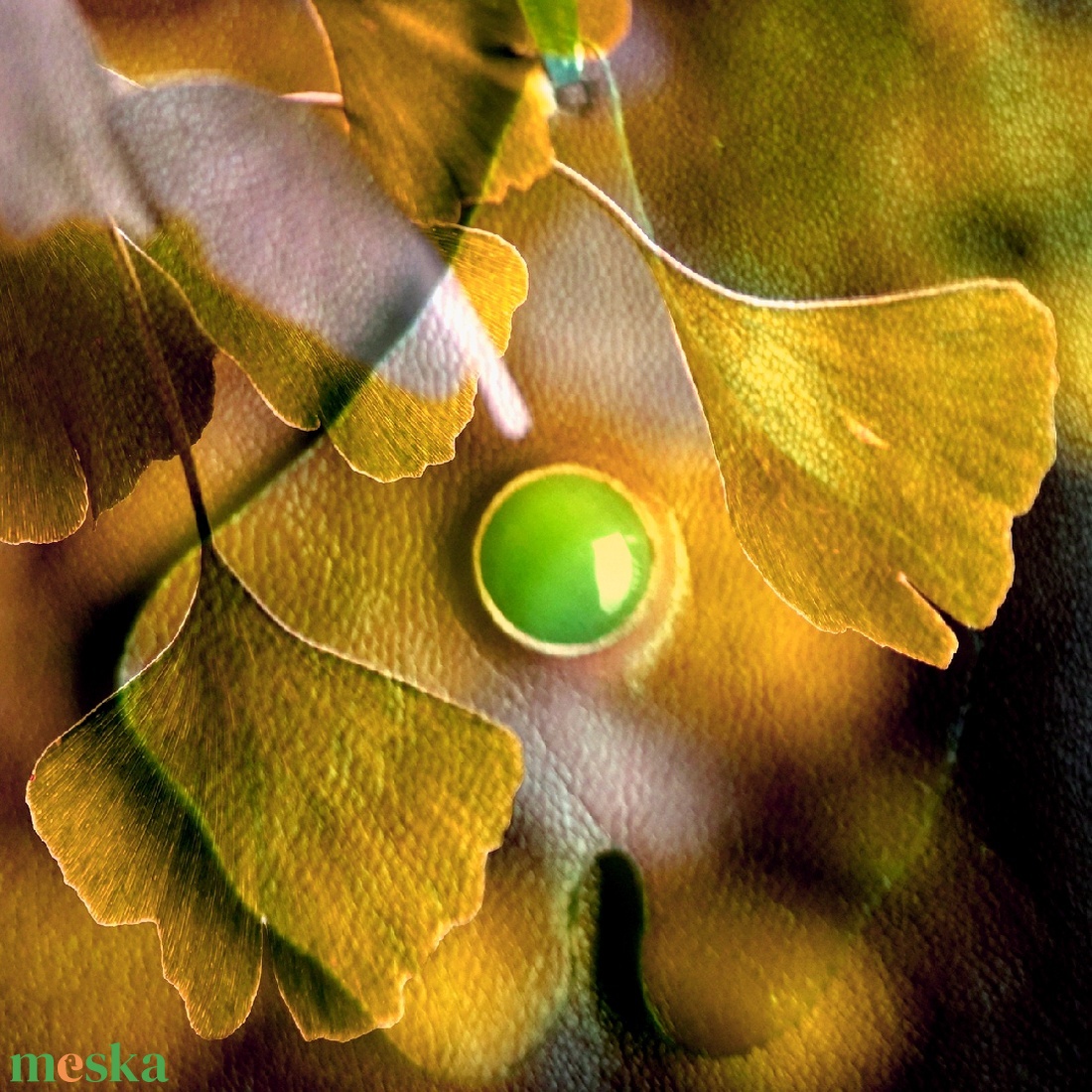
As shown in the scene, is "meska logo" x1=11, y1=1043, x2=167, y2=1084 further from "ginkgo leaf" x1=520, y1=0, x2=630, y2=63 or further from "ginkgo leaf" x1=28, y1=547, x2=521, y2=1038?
"ginkgo leaf" x1=520, y1=0, x2=630, y2=63

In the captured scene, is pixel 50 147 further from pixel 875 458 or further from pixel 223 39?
A: pixel 875 458

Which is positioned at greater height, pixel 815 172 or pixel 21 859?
pixel 815 172

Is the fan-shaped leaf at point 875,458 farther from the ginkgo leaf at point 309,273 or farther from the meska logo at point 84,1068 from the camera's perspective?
the meska logo at point 84,1068

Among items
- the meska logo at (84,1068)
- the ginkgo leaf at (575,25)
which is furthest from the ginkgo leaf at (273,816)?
the ginkgo leaf at (575,25)

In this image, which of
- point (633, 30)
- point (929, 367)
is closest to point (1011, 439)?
point (929, 367)

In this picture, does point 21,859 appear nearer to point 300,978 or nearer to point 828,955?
point 300,978

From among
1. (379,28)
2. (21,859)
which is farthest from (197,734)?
(379,28)
